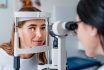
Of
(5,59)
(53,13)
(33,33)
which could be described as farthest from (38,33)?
(53,13)

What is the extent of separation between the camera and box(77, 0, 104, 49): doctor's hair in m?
0.63

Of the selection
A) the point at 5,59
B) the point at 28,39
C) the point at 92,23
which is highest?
the point at 92,23

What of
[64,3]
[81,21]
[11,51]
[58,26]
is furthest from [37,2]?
[81,21]

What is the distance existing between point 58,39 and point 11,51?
0.96 ft

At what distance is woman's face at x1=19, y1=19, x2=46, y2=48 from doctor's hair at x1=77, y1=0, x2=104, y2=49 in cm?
47

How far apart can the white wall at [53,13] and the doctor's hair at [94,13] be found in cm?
126

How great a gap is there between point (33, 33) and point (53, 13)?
1108 mm

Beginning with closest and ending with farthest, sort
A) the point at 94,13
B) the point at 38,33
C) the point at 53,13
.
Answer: the point at 94,13, the point at 38,33, the point at 53,13

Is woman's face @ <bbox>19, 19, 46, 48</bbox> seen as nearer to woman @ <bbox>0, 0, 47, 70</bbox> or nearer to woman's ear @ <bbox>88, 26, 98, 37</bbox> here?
woman @ <bbox>0, 0, 47, 70</bbox>

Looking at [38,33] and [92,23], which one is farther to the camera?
[38,33]

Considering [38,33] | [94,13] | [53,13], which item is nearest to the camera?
[94,13]

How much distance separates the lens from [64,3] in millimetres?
2297

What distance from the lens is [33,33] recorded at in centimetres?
111

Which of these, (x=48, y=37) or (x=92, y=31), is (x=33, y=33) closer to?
(x=48, y=37)
